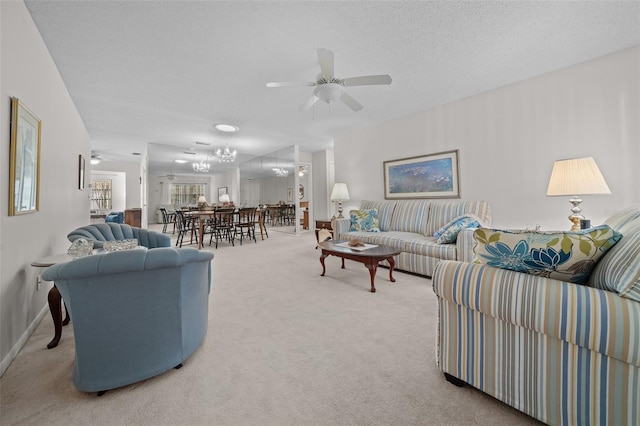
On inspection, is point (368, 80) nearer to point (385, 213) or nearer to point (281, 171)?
point (385, 213)

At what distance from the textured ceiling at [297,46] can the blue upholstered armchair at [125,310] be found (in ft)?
6.78

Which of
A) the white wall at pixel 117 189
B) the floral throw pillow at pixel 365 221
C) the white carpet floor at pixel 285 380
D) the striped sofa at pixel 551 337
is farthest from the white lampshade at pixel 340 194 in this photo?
the white wall at pixel 117 189

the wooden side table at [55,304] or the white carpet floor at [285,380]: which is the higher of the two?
the wooden side table at [55,304]

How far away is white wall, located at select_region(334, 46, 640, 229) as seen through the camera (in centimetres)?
275

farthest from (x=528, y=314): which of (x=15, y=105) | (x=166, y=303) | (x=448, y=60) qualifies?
(x=15, y=105)

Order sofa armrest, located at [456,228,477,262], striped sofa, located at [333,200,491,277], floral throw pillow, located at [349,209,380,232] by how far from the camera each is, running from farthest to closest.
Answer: floral throw pillow, located at [349,209,380,232], striped sofa, located at [333,200,491,277], sofa armrest, located at [456,228,477,262]

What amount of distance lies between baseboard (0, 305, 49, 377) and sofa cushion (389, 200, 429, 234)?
435cm

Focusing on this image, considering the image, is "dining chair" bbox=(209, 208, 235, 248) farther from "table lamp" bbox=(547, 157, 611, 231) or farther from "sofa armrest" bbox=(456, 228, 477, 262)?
"table lamp" bbox=(547, 157, 611, 231)

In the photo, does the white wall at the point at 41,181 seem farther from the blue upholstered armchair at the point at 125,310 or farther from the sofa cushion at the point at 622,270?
the sofa cushion at the point at 622,270

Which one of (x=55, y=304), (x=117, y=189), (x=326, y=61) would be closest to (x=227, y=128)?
(x=326, y=61)

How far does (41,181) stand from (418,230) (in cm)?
450

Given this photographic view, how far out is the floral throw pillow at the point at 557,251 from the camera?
108cm

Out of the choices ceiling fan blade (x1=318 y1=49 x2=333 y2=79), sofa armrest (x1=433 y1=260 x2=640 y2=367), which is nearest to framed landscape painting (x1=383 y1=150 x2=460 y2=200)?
ceiling fan blade (x1=318 y1=49 x2=333 y2=79)

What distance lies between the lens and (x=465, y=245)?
2.88 meters
